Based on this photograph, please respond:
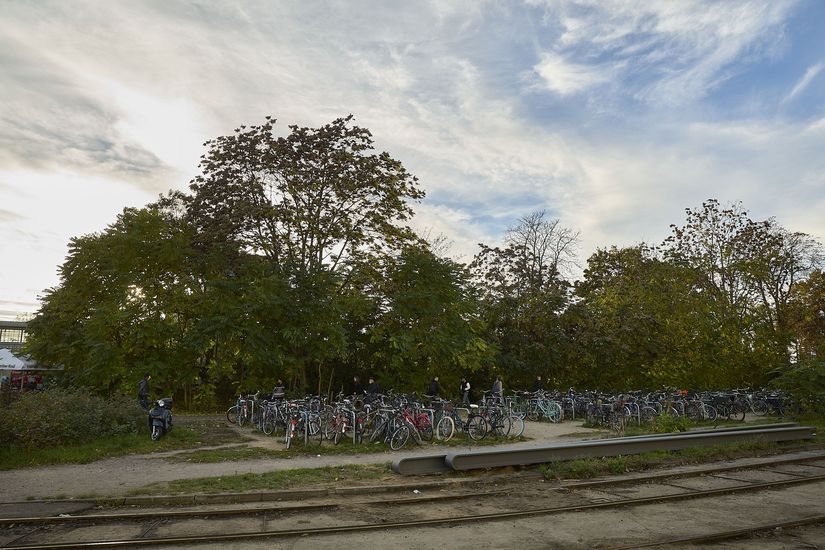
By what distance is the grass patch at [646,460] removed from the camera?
34.7ft

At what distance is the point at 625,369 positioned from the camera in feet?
102

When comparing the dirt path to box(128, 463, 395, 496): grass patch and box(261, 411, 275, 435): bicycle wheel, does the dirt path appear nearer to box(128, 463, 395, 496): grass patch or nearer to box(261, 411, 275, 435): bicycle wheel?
box(128, 463, 395, 496): grass patch

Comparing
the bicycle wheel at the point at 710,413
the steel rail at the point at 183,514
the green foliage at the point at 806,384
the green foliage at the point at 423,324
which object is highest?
the green foliage at the point at 423,324

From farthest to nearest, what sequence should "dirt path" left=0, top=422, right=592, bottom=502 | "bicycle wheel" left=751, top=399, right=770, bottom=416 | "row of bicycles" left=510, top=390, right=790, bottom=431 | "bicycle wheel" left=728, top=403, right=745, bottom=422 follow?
"bicycle wheel" left=751, top=399, right=770, bottom=416 → "bicycle wheel" left=728, top=403, right=745, bottom=422 → "row of bicycles" left=510, top=390, right=790, bottom=431 → "dirt path" left=0, top=422, right=592, bottom=502

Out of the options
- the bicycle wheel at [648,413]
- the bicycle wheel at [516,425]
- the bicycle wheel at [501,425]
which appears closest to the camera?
the bicycle wheel at [501,425]

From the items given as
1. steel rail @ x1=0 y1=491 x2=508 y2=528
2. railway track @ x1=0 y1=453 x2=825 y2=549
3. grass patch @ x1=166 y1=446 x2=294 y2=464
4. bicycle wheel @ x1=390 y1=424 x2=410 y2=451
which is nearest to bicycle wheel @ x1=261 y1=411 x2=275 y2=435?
grass patch @ x1=166 y1=446 x2=294 y2=464

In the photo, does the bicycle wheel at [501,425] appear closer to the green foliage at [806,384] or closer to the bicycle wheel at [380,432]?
the bicycle wheel at [380,432]

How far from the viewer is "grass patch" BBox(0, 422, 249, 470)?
1168 centimetres

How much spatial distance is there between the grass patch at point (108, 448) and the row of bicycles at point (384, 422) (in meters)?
1.70

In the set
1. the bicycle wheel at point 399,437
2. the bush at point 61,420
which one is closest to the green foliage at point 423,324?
the bicycle wheel at point 399,437

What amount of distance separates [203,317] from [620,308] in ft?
68.5

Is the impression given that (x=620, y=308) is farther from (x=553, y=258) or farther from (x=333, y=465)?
(x=333, y=465)

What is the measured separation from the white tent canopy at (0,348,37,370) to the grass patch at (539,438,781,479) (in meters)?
26.5

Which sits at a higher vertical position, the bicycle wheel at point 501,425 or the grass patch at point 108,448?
the bicycle wheel at point 501,425
